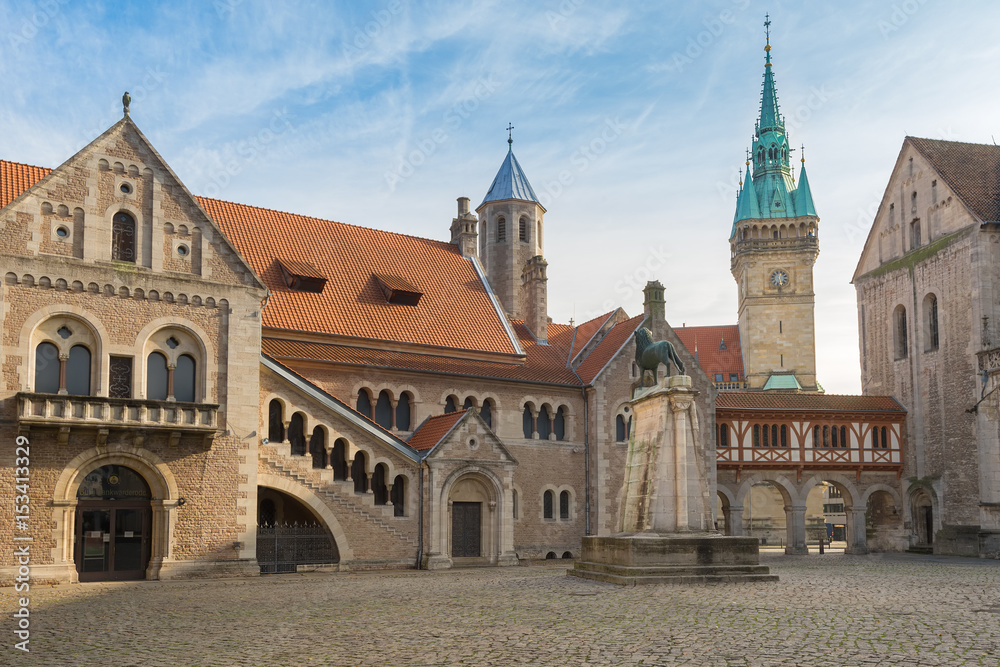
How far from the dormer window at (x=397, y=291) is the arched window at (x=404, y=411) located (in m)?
4.21

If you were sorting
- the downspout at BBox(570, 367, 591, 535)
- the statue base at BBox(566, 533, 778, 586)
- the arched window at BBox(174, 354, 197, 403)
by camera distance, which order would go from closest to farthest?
1. the statue base at BBox(566, 533, 778, 586)
2. the arched window at BBox(174, 354, 197, 403)
3. the downspout at BBox(570, 367, 591, 535)

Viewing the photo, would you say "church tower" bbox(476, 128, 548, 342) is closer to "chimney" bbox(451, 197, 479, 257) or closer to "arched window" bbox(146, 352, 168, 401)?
"chimney" bbox(451, 197, 479, 257)

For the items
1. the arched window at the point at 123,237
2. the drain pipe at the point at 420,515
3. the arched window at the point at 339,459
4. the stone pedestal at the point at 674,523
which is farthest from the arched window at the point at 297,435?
the stone pedestal at the point at 674,523

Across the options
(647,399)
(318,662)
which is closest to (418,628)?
(318,662)

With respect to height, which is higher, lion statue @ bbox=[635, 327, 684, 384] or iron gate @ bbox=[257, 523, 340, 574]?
lion statue @ bbox=[635, 327, 684, 384]

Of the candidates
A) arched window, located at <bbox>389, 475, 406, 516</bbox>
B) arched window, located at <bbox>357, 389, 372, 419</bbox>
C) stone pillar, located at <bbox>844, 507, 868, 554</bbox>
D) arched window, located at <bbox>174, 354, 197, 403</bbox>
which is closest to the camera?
arched window, located at <bbox>174, 354, 197, 403</bbox>

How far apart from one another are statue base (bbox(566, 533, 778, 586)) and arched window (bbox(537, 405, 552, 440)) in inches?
586

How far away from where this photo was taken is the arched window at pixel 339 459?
30.4 metres

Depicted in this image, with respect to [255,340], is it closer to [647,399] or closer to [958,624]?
[647,399]

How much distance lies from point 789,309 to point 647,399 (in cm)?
6024

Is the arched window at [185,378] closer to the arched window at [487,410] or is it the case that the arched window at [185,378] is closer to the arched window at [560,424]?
the arched window at [487,410]

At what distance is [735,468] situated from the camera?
42.7m

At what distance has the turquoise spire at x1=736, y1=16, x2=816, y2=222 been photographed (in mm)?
82000

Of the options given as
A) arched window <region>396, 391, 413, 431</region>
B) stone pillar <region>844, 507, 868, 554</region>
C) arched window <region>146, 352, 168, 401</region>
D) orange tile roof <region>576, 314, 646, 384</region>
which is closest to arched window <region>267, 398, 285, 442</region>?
arched window <region>146, 352, 168, 401</region>
